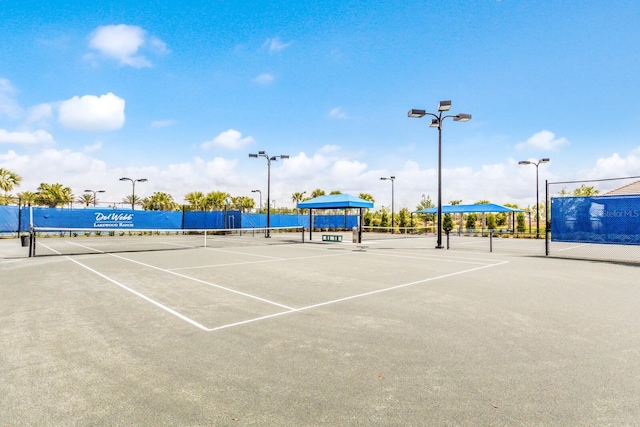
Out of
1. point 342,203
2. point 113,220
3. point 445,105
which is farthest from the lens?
point 113,220

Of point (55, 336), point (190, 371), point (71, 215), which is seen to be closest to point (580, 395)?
point (190, 371)

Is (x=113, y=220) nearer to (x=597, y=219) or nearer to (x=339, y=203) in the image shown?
(x=339, y=203)

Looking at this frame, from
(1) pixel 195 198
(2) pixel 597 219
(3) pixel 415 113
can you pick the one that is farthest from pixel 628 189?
(1) pixel 195 198

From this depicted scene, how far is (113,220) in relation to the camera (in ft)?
114

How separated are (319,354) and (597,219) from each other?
15.5 m

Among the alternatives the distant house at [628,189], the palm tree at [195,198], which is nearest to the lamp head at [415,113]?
the distant house at [628,189]

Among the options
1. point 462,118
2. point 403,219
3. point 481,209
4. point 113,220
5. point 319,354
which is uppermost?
point 462,118

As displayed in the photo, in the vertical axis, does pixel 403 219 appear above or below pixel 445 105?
below

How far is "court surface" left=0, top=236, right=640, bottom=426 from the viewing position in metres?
3.08

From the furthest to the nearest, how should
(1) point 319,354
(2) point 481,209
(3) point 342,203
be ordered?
(2) point 481,209, (3) point 342,203, (1) point 319,354

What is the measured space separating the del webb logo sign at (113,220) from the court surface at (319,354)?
2816 centimetres

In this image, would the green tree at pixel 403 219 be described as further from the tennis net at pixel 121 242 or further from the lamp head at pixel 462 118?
the lamp head at pixel 462 118

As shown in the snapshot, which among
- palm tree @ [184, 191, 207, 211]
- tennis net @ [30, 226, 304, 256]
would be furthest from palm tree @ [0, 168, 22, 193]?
palm tree @ [184, 191, 207, 211]

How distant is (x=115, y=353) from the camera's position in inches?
172
